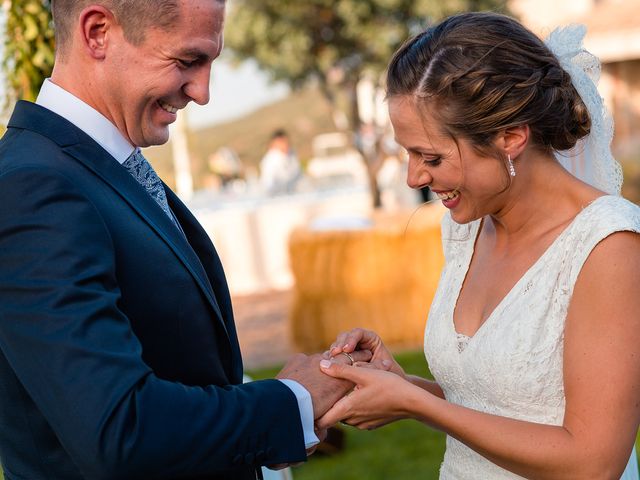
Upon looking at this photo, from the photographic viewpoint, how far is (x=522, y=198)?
2.74 m

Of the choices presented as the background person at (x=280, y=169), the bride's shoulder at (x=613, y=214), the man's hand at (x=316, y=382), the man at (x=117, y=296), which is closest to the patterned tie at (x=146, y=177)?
the man at (x=117, y=296)

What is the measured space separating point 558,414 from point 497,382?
20cm

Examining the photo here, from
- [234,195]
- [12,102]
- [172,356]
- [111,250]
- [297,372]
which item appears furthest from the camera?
[234,195]

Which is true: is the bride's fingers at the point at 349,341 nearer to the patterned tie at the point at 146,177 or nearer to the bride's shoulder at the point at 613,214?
the patterned tie at the point at 146,177

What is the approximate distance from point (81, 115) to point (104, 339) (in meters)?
0.62

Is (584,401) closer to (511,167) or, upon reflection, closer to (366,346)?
(511,167)

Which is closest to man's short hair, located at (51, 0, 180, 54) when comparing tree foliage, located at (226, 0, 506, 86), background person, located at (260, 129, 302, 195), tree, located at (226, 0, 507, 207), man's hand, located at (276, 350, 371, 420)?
man's hand, located at (276, 350, 371, 420)

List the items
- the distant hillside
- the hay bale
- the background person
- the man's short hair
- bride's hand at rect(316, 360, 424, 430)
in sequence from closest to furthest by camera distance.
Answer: the man's short hair → bride's hand at rect(316, 360, 424, 430) → the hay bale → the background person → the distant hillside

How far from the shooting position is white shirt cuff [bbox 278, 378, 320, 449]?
7.29 feet

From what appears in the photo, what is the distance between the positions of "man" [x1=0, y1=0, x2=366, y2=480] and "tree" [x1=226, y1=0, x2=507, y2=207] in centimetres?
1403

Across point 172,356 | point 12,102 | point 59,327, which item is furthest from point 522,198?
point 12,102

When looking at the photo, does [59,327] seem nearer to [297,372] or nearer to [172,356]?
[172,356]

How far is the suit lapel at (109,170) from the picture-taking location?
2117 millimetres

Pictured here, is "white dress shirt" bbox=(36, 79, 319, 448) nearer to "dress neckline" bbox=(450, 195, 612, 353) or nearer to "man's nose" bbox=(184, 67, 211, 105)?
"man's nose" bbox=(184, 67, 211, 105)
